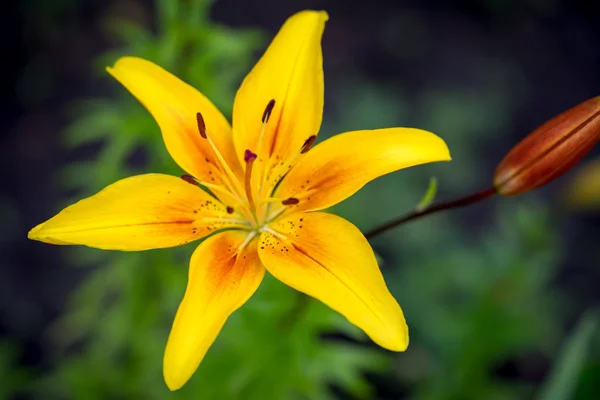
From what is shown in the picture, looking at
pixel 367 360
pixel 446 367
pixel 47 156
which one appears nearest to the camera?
pixel 367 360

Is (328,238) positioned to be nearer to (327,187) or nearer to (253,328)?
(327,187)

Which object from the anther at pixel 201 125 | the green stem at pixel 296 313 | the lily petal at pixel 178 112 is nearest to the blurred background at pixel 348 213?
the green stem at pixel 296 313

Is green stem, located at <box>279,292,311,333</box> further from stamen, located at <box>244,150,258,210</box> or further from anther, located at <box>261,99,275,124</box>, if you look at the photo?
anther, located at <box>261,99,275,124</box>

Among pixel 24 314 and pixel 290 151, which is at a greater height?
pixel 290 151

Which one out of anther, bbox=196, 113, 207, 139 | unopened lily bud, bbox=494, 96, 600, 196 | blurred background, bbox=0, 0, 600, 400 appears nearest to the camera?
unopened lily bud, bbox=494, 96, 600, 196

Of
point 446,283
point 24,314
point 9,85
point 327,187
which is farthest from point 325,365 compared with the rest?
point 9,85

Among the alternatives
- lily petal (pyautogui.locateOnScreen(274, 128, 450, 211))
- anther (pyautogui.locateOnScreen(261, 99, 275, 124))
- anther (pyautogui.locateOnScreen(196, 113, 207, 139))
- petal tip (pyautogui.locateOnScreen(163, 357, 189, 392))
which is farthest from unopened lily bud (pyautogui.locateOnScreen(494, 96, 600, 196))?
petal tip (pyautogui.locateOnScreen(163, 357, 189, 392))

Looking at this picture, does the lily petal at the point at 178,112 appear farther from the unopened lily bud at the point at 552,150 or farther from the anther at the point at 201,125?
the unopened lily bud at the point at 552,150
